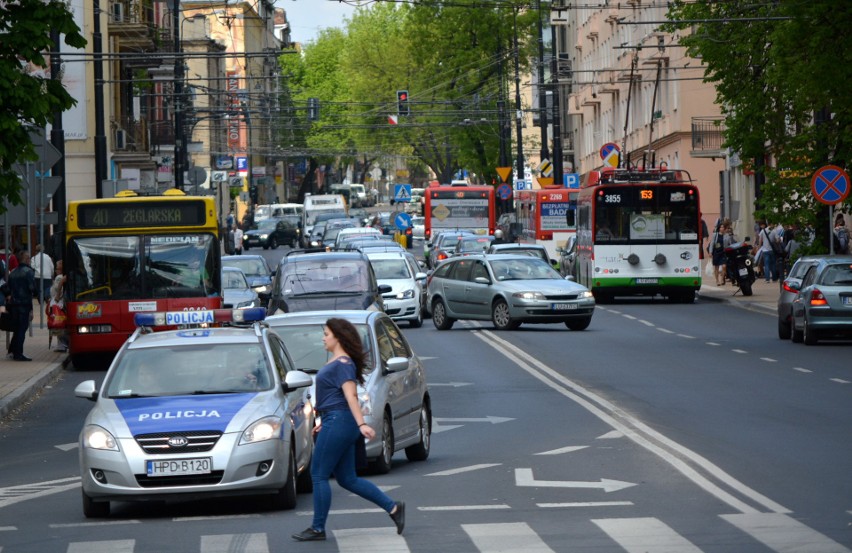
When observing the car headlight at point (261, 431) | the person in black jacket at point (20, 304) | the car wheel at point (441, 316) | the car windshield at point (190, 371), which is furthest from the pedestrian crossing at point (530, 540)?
the car wheel at point (441, 316)

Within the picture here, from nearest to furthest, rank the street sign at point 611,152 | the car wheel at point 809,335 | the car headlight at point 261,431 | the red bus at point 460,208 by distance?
the car headlight at point 261,431
the car wheel at point 809,335
the street sign at point 611,152
the red bus at point 460,208

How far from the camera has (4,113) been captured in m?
19.9

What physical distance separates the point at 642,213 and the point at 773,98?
26.7ft

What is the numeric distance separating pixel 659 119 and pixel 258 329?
62376 mm

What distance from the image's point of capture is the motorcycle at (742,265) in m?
44.3

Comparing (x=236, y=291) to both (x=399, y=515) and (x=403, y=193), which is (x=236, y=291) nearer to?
(x=399, y=515)

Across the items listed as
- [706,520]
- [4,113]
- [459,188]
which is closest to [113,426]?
[706,520]

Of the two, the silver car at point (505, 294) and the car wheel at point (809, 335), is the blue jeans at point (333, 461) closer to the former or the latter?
the car wheel at point (809, 335)

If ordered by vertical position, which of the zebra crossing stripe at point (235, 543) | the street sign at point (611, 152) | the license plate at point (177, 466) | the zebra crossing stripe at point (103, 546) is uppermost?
the street sign at point (611, 152)

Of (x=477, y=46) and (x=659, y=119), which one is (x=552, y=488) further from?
(x=477, y=46)

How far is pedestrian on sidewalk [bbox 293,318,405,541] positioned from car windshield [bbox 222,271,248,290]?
24.9m

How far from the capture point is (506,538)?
10.8m

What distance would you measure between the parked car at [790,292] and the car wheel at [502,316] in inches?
218

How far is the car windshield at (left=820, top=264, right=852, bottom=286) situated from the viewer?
95.0 feet
